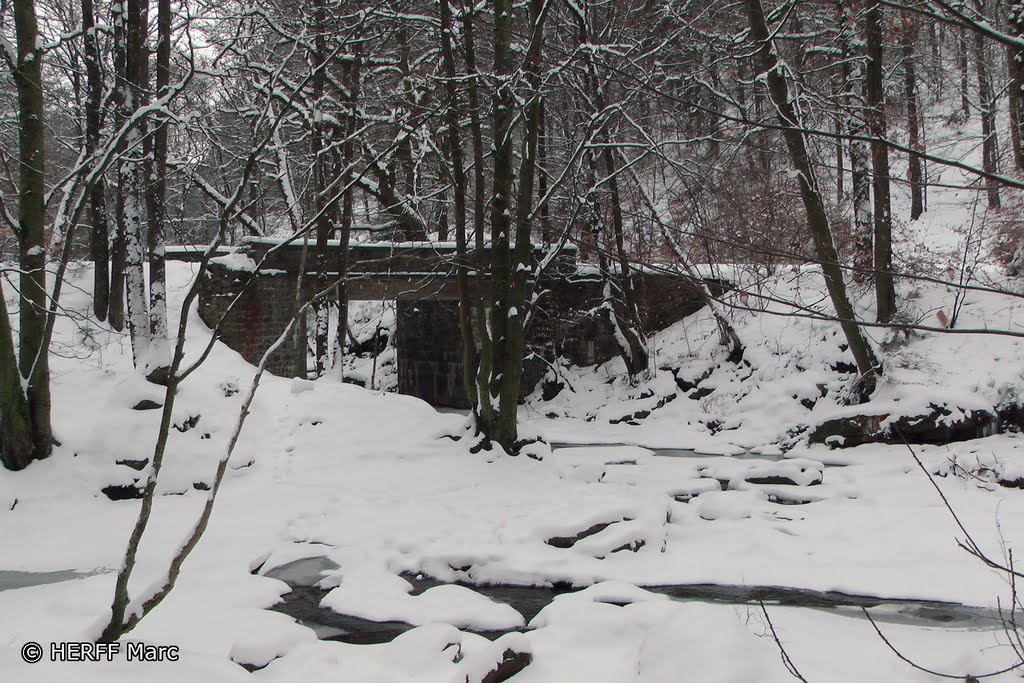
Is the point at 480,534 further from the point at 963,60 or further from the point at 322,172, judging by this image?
the point at 963,60

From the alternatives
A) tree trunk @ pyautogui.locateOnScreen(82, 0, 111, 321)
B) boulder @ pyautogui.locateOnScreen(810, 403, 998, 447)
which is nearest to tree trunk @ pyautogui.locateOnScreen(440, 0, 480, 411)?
tree trunk @ pyautogui.locateOnScreen(82, 0, 111, 321)

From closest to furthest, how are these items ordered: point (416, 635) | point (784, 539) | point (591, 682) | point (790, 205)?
point (591, 682) < point (416, 635) < point (784, 539) < point (790, 205)

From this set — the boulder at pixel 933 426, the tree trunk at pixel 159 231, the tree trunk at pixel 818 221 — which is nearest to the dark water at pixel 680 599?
the tree trunk at pixel 818 221

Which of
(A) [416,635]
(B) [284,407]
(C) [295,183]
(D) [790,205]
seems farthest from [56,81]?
(A) [416,635]

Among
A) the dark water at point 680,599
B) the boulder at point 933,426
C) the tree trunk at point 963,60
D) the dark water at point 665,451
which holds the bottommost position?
the dark water at point 680,599

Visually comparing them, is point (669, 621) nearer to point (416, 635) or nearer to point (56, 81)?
point (416, 635)

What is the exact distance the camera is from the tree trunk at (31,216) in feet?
24.4

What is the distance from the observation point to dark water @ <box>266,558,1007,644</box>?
15.7 feet

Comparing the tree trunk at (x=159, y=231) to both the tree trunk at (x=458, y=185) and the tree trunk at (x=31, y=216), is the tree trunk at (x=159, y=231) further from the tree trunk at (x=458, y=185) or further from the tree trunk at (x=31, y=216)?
the tree trunk at (x=458, y=185)

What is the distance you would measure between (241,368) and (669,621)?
8331 mm

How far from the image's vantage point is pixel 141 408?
866cm

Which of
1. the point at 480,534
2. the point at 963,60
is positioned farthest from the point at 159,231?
the point at 963,60

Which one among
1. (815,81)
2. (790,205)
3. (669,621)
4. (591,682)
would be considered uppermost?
(815,81)

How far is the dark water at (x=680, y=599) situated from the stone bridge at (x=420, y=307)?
6.87 meters
